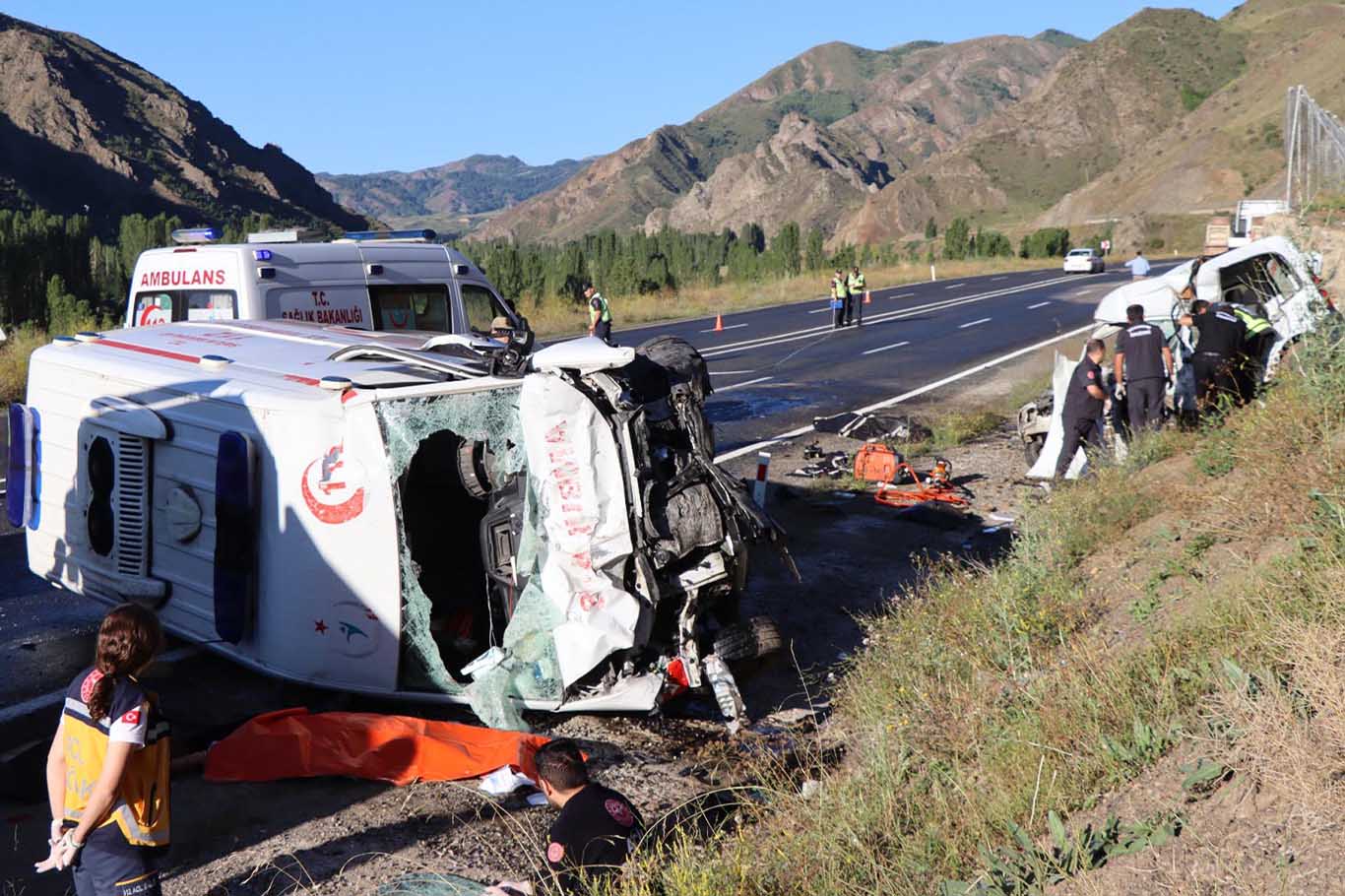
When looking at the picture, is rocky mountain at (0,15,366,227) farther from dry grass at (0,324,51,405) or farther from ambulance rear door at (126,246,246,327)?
ambulance rear door at (126,246,246,327)

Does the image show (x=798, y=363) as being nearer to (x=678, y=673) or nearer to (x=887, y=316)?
(x=887, y=316)

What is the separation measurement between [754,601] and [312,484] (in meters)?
3.62

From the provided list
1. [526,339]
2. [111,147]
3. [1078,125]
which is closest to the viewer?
[526,339]

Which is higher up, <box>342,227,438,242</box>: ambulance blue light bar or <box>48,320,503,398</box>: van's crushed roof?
<box>342,227,438,242</box>: ambulance blue light bar

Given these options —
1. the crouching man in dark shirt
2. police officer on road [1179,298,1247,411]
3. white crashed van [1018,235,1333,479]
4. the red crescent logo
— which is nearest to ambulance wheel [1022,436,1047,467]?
white crashed van [1018,235,1333,479]

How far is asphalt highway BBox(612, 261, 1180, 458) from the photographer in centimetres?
1770

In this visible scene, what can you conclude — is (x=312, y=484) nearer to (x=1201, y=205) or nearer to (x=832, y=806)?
(x=832, y=806)

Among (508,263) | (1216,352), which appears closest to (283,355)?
(1216,352)

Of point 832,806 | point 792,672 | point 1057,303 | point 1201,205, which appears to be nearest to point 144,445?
point 792,672

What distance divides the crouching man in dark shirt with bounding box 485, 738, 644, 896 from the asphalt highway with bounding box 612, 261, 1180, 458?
32.5 feet

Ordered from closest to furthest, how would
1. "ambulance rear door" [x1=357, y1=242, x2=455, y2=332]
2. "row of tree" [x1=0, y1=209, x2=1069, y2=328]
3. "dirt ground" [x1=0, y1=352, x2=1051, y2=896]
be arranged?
1. "dirt ground" [x1=0, y1=352, x2=1051, y2=896]
2. "ambulance rear door" [x1=357, y1=242, x2=455, y2=332]
3. "row of tree" [x1=0, y1=209, x2=1069, y2=328]

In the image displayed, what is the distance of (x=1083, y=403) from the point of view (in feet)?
37.2

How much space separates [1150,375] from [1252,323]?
1.66 meters

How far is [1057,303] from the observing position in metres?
35.6
